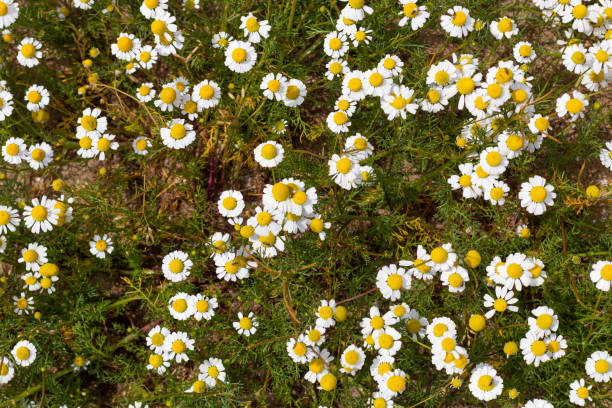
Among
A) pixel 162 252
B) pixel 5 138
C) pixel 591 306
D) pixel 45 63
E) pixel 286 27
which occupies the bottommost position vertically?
pixel 162 252

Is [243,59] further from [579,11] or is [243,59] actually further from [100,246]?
[579,11]

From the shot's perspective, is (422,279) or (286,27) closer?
(422,279)

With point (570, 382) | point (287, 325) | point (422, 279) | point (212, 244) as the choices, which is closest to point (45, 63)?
point (212, 244)

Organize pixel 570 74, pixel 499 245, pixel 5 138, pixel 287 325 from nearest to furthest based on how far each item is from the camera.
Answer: pixel 287 325, pixel 499 245, pixel 5 138, pixel 570 74

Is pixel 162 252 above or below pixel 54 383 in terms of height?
above

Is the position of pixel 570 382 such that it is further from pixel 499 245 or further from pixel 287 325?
pixel 287 325

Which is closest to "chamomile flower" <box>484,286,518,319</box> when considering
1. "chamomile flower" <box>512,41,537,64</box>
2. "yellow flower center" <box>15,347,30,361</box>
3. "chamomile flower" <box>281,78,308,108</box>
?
"chamomile flower" <box>512,41,537,64</box>

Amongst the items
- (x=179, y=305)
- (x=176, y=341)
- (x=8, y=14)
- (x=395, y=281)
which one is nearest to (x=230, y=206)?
(x=179, y=305)
